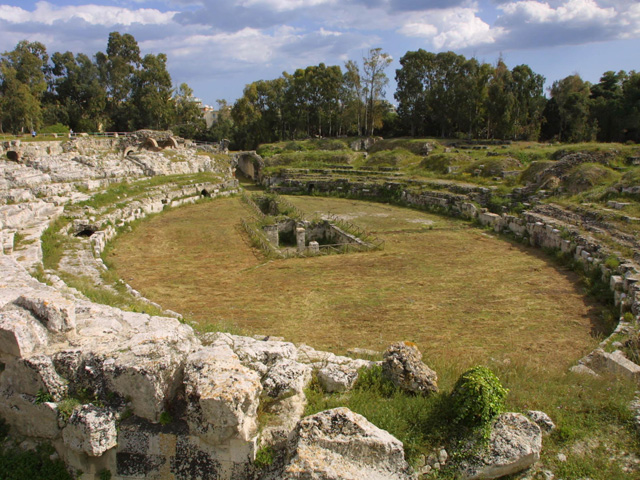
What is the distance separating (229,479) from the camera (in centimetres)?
421

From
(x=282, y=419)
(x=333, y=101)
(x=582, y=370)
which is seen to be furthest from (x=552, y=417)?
(x=333, y=101)

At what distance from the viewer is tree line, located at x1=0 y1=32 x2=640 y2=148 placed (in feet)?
135

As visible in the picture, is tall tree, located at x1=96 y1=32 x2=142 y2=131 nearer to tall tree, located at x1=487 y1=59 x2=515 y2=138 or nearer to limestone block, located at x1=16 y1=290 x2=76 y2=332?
tall tree, located at x1=487 y1=59 x2=515 y2=138

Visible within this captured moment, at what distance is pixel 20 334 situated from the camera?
471 cm

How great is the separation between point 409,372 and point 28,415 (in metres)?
4.26

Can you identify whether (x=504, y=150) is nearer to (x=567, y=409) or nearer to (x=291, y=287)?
(x=291, y=287)

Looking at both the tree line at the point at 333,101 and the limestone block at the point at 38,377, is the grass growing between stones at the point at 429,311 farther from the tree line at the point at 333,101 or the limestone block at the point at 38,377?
the tree line at the point at 333,101

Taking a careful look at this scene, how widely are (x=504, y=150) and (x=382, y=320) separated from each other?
2725cm

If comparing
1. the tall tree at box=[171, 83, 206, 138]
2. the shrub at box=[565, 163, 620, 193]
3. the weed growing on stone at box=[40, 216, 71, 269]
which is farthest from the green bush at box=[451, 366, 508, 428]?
the tall tree at box=[171, 83, 206, 138]

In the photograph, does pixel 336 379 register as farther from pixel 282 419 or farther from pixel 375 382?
pixel 282 419

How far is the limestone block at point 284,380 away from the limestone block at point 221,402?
1.14 ft

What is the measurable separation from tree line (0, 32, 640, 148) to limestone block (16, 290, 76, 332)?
3966 cm

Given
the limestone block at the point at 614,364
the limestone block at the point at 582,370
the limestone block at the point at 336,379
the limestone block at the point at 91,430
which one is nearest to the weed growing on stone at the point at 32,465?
the limestone block at the point at 91,430

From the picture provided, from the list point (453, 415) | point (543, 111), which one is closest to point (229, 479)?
point (453, 415)
